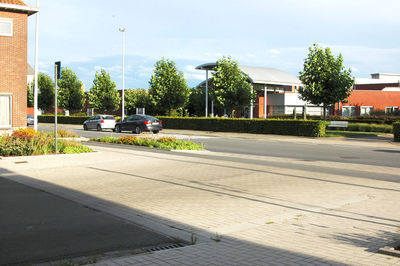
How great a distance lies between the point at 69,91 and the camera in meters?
61.9

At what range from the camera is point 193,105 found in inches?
2414

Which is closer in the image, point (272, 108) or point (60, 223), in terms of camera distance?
point (60, 223)

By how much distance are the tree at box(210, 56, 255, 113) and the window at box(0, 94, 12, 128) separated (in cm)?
2251

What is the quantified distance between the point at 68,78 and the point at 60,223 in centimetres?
5810

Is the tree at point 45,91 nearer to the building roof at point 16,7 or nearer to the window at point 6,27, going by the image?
the building roof at point 16,7

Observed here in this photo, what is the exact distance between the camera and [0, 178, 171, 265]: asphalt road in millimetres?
5328

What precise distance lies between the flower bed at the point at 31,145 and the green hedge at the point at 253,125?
18.1 metres

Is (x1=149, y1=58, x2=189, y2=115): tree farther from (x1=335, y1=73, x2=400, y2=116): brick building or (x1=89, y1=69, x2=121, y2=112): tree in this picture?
(x1=335, y1=73, x2=400, y2=116): brick building

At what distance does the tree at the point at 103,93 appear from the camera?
58.1 meters

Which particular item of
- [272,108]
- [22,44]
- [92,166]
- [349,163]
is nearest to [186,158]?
[92,166]

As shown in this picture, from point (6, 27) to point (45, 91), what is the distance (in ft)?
147

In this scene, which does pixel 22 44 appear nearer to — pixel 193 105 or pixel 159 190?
pixel 159 190

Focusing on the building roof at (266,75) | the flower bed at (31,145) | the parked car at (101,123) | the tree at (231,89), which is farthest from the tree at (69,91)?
the flower bed at (31,145)

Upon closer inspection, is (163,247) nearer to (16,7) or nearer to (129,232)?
(129,232)
